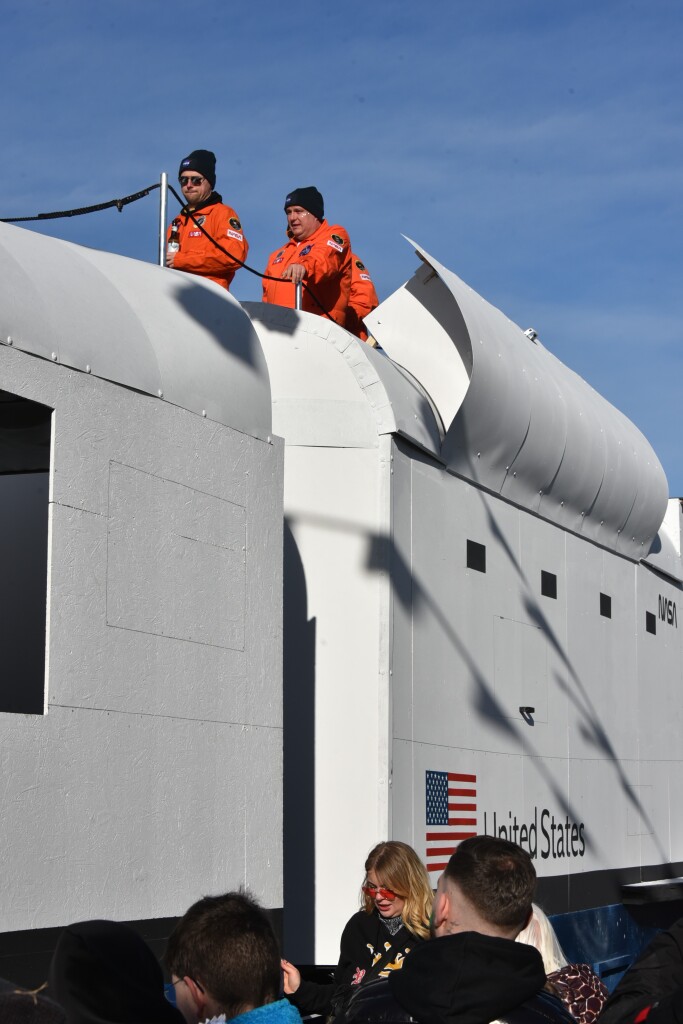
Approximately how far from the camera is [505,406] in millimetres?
5883

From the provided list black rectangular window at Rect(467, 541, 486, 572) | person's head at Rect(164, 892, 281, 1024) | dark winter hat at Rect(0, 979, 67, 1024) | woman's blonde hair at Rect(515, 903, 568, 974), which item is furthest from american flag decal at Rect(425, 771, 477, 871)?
dark winter hat at Rect(0, 979, 67, 1024)

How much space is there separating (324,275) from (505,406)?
125 centimetres

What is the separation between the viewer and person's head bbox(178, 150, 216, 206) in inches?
259

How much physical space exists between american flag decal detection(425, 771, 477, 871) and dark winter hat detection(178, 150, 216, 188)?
3.14 m

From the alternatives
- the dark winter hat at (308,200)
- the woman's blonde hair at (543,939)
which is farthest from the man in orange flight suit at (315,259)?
the woman's blonde hair at (543,939)

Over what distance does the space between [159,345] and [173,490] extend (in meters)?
0.42

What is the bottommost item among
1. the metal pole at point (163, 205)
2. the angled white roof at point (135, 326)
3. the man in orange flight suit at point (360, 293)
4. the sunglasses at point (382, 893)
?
the sunglasses at point (382, 893)

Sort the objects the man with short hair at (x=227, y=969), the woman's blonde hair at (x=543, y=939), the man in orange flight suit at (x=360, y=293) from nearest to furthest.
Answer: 1. the man with short hair at (x=227, y=969)
2. the woman's blonde hair at (x=543, y=939)
3. the man in orange flight suit at (x=360, y=293)

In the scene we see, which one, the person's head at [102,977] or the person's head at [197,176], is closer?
the person's head at [102,977]

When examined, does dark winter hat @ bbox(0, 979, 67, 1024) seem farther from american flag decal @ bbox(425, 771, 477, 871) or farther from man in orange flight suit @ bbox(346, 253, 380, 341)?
man in orange flight suit @ bbox(346, 253, 380, 341)

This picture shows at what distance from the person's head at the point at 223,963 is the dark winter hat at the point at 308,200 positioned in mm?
5473

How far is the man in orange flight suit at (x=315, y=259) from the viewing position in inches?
259

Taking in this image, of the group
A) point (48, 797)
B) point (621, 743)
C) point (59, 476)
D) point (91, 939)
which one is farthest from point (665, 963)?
point (621, 743)

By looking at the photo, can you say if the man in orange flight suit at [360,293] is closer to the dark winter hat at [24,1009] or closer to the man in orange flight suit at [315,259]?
the man in orange flight suit at [315,259]
